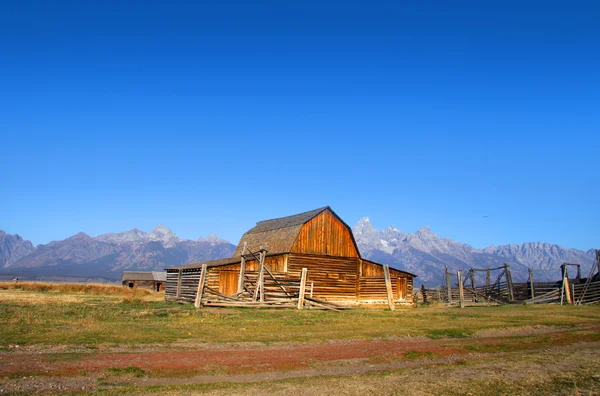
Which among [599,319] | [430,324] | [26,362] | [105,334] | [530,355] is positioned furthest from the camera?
[599,319]

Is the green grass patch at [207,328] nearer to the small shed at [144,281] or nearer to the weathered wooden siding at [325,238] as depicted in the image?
the weathered wooden siding at [325,238]

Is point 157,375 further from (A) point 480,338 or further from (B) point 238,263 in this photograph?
(B) point 238,263

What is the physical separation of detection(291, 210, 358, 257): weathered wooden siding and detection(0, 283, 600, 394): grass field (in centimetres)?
1787

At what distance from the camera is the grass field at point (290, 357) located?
9062mm

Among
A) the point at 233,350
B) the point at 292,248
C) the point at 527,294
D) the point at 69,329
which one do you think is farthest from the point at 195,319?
the point at 527,294

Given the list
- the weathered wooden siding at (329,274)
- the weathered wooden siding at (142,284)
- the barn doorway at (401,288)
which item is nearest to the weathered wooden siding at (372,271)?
the barn doorway at (401,288)

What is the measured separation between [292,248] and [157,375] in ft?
89.7

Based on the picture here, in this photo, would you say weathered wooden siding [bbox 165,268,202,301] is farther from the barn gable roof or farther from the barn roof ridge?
the barn roof ridge

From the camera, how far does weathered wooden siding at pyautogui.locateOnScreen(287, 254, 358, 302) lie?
36.8 metres

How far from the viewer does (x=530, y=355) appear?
41.8ft

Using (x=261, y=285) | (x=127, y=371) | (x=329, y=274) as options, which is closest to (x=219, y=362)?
(x=127, y=371)

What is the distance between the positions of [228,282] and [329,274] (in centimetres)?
895

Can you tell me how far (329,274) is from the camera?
38.1m

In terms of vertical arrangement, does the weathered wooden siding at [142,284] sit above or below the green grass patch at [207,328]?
below
